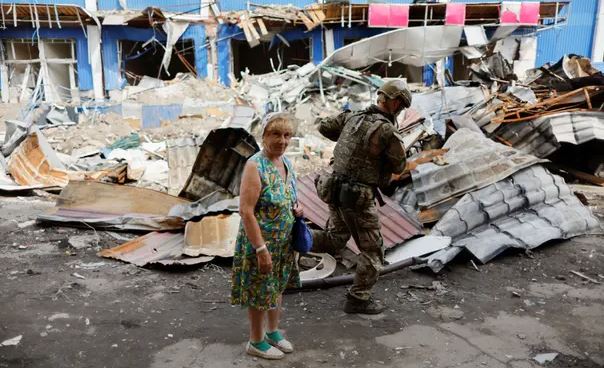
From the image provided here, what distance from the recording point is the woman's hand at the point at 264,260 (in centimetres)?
274

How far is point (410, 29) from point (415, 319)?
13241 millimetres

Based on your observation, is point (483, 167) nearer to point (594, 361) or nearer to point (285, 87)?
point (594, 361)

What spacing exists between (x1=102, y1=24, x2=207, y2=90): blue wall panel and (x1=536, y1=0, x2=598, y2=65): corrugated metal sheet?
12.5 m

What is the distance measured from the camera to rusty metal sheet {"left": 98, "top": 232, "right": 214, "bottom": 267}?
4.67m

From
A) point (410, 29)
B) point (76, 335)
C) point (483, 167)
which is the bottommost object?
point (76, 335)

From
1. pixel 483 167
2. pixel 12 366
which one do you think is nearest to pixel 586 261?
pixel 483 167

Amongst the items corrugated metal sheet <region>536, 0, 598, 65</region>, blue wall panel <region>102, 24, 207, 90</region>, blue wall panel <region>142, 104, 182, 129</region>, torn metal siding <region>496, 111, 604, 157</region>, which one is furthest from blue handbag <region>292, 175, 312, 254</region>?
corrugated metal sheet <region>536, 0, 598, 65</region>

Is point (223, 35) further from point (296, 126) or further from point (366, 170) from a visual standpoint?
point (296, 126)

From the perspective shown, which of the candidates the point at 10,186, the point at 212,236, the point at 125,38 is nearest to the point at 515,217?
the point at 212,236

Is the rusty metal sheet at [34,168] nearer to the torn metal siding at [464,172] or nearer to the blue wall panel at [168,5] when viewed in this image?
the torn metal siding at [464,172]

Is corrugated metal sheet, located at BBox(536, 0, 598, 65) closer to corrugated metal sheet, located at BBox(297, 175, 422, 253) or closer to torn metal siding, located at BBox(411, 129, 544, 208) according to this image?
torn metal siding, located at BBox(411, 129, 544, 208)

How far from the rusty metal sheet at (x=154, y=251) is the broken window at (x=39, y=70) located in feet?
Answer: 49.8

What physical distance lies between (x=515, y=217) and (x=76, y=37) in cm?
1767

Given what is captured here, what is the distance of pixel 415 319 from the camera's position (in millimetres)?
3777
